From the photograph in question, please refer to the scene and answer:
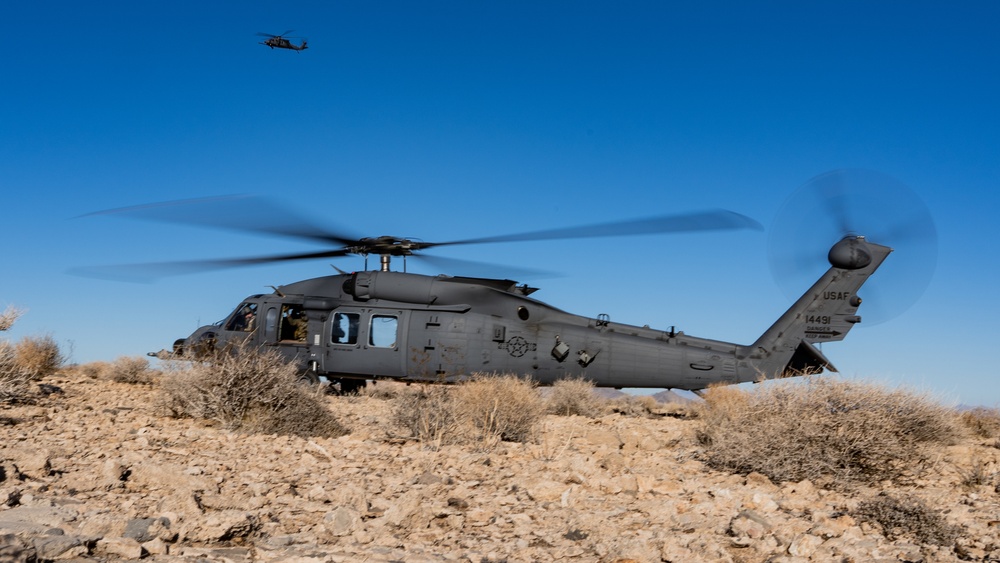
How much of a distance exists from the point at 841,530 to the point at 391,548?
3.42 metres

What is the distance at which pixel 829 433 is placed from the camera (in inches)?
311

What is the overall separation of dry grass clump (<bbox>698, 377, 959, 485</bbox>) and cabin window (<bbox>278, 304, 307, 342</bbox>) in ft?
38.2

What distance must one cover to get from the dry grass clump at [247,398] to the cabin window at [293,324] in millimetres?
6879

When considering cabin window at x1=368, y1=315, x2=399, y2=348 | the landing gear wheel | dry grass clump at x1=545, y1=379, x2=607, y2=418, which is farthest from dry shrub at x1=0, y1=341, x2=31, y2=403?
dry grass clump at x1=545, y1=379, x2=607, y2=418

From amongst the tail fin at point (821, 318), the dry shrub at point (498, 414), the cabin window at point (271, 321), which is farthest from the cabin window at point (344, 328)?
the tail fin at point (821, 318)

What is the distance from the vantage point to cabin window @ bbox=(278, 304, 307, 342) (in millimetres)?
17938

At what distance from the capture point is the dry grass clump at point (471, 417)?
30.0 feet

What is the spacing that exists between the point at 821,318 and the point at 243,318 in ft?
47.6

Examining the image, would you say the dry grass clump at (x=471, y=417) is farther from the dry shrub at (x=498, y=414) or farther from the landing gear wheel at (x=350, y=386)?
the landing gear wheel at (x=350, y=386)

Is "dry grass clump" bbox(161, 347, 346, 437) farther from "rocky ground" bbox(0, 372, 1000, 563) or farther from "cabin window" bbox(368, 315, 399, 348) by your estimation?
"cabin window" bbox(368, 315, 399, 348)

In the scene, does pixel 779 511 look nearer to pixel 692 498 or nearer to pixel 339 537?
pixel 692 498

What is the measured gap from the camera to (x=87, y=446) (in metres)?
7.59

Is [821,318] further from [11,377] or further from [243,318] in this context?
[11,377]

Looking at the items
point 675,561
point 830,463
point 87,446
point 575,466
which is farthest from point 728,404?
point 87,446
